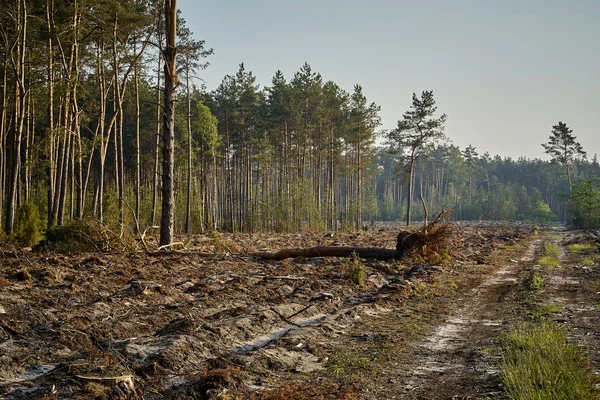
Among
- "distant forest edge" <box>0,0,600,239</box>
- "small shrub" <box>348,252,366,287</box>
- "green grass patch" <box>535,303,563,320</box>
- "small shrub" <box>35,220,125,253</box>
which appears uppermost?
"distant forest edge" <box>0,0,600,239</box>

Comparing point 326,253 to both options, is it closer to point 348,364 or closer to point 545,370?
point 348,364

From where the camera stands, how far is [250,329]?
7180 millimetres

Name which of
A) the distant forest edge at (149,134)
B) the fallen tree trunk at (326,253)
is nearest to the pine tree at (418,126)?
the distant forest edge at (149,134)

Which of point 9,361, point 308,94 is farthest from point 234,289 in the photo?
point 308,94

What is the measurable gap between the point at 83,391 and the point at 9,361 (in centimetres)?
113

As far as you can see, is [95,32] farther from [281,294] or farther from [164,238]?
[281,294]

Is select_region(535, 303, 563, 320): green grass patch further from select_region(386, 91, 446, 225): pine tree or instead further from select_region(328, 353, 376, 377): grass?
select_region(386, 91, 446, 225): pine tree

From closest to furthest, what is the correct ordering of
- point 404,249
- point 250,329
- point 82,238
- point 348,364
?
point 348,364
point 250,329
point 82,238
point 404,249

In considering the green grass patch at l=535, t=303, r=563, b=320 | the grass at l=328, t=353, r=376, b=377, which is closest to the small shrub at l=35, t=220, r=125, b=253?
the grass at l=328, t=353, r=376, b=377

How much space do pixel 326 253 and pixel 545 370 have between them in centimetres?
1234

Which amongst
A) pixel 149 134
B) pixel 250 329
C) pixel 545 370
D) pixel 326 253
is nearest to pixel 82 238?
pixel 326 253

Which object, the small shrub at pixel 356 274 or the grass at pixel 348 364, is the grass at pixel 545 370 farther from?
the small shrub at pixel 356 274

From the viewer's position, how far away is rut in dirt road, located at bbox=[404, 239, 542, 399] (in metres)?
5.08

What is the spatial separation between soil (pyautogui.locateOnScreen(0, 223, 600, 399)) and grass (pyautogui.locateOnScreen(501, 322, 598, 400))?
0.96 feet
